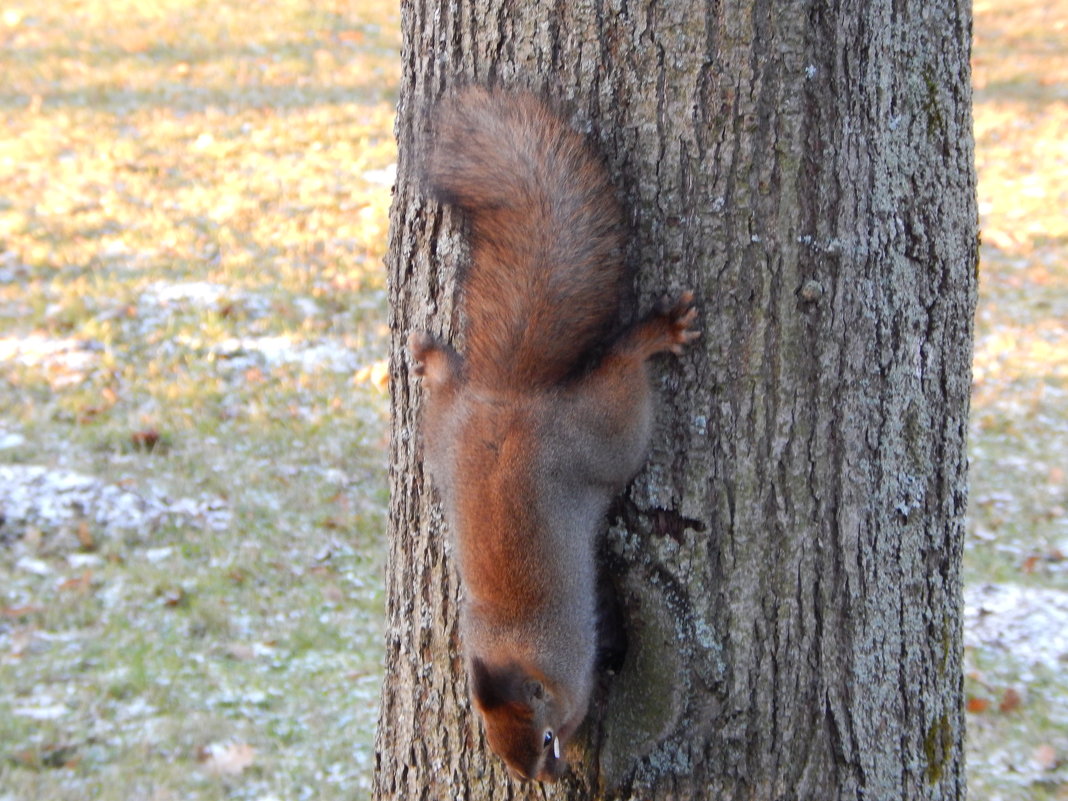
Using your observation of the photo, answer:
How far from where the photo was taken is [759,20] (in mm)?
1822

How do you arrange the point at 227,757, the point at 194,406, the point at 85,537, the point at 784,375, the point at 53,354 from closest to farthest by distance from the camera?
1. the point at 784,375
2. the point at 227,757
3. the point at 85,537
4. the point at 194,406
5. the point at 53,354

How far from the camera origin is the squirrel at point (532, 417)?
2.05m

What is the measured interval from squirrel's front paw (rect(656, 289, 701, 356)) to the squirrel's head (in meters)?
0.67

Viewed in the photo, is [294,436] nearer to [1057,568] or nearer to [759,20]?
[1057,568]

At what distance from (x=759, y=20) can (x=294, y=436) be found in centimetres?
444

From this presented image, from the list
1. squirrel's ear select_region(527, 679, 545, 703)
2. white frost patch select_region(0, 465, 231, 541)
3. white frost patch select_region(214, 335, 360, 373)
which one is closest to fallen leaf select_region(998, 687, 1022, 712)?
squirrel's ear select_region(527, 679, 545, 703)

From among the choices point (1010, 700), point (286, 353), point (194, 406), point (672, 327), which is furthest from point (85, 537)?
point (1010, 700)

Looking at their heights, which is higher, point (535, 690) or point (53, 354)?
point (53, 354)

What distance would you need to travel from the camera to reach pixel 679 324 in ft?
6.41

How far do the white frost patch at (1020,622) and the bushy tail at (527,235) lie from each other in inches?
121

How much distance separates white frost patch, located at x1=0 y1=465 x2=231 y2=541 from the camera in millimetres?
4953

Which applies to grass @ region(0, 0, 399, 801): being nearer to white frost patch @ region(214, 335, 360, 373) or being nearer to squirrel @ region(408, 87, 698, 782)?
white frost patch @ region(214, 335, 360, 373)

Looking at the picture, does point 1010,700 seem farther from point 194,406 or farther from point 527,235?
point 194,406

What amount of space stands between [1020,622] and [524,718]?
3.24 m
